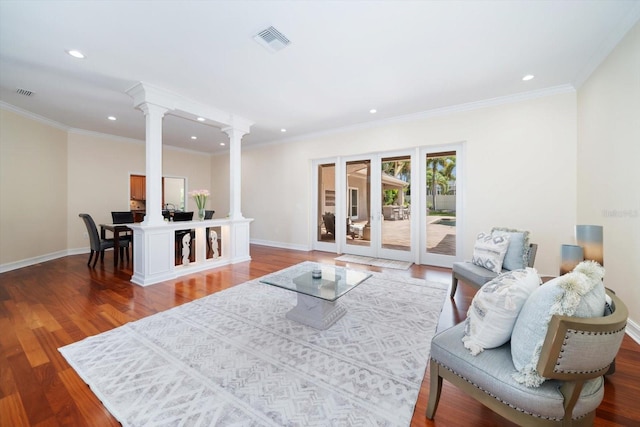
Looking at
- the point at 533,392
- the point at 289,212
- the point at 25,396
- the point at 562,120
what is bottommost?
the point at 25,396

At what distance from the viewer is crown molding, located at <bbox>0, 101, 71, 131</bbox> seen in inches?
176

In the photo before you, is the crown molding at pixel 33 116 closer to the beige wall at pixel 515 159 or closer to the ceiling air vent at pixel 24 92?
the ceiling air vent at pixel 24 92

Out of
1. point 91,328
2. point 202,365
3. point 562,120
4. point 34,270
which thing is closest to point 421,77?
point 562,120

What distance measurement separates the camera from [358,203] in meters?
6.00

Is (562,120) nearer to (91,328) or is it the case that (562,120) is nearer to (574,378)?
(574,378)

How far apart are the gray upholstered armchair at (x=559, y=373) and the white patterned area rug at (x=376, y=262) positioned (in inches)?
139

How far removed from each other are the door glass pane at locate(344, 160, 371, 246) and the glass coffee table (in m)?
2.99

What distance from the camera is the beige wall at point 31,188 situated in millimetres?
4527

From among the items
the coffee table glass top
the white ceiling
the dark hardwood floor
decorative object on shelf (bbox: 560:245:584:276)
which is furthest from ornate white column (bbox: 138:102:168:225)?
decorative object on shelf (bbox: 560:245:584:276)

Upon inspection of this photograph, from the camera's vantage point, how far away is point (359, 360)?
2.04 meters

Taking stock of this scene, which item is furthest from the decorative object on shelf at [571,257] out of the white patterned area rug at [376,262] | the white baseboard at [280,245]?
the white baseboard at [280,245]

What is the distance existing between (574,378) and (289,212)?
20.2 ft

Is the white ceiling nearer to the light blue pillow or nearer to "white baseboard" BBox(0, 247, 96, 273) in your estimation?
the light blue pillow

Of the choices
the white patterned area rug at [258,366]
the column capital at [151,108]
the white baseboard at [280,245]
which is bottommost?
the white patterned area rug at [258,366]
